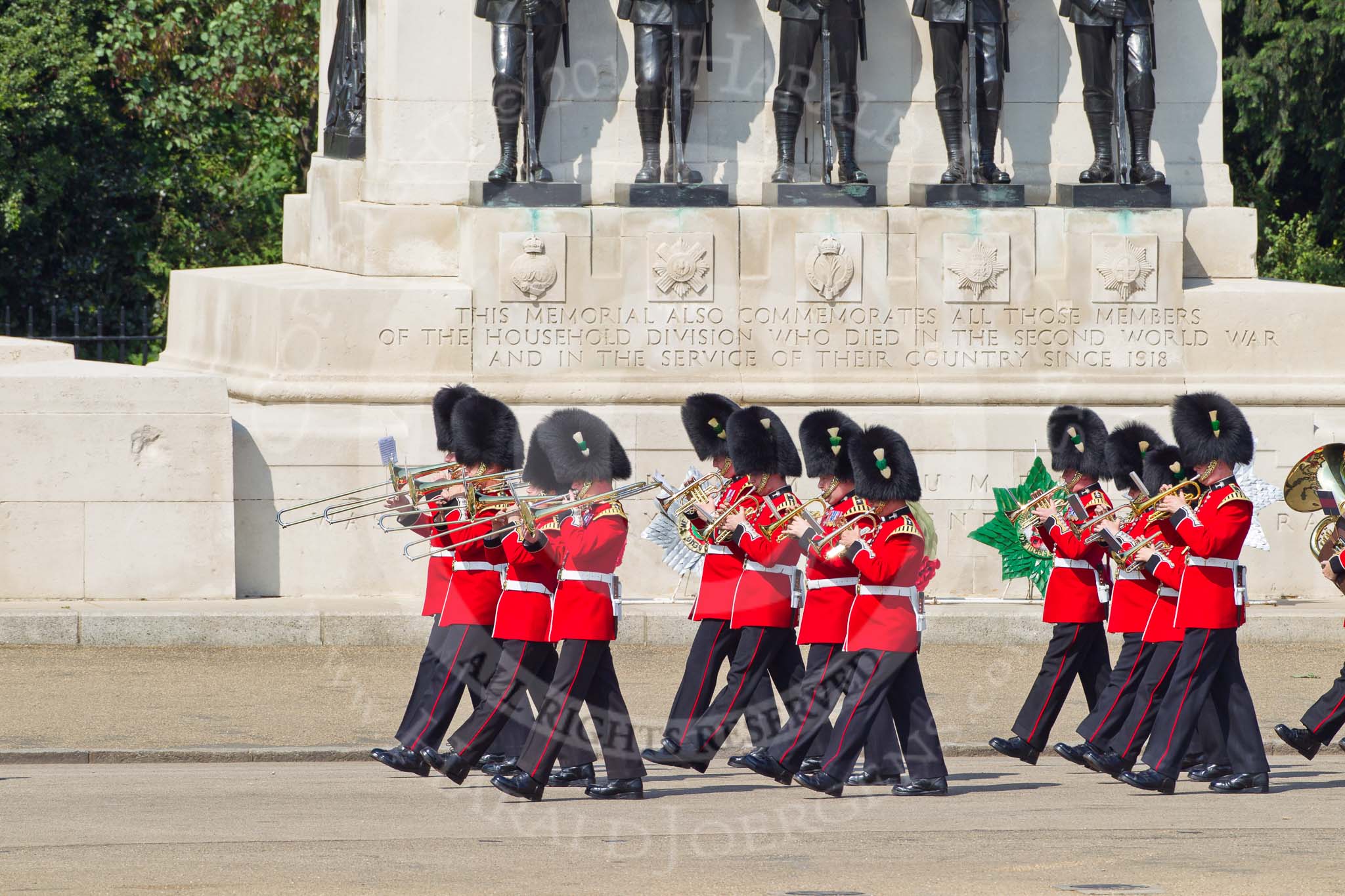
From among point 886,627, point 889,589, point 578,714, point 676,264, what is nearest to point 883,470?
point 889,589

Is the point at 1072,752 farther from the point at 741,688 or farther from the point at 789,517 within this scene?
the point at 789,517

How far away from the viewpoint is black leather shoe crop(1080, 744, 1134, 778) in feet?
33.8

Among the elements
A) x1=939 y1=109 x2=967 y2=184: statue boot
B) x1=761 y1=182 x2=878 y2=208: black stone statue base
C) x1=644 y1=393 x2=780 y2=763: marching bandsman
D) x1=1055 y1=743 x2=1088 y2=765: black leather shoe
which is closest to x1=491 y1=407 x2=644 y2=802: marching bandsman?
x1=644 y1=393 x2=780 y2=763: marching bandsman

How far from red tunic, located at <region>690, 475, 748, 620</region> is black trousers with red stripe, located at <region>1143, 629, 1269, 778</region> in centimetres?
186

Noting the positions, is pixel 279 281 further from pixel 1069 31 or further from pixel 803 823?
pixel 803 823

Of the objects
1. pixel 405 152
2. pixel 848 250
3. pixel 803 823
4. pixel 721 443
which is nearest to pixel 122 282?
pixel 405 152

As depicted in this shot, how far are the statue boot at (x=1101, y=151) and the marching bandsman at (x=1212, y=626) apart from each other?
20.2 feet

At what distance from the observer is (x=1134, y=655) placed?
10602 mm

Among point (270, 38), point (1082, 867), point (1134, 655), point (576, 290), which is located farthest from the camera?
point (270, 38)

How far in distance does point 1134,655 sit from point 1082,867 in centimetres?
239

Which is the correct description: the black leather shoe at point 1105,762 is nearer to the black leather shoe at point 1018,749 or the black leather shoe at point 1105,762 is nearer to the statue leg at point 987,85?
the black leather shoe at point 1018,749

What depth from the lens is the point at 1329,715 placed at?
1058 centimetres

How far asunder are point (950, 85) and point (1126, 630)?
637 centimetres

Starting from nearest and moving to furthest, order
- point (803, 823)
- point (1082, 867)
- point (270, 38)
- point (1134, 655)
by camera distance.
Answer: point (1082, 867) → point (803, 823) → point (1134, 655) → point (270, 38)
